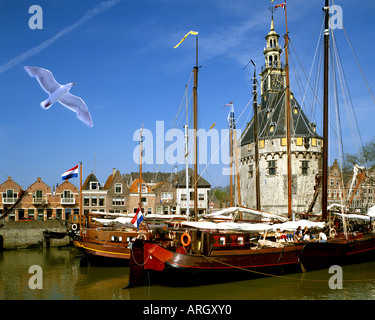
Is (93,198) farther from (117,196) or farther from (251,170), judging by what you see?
(251,170)

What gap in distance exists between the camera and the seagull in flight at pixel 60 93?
47.9 feet

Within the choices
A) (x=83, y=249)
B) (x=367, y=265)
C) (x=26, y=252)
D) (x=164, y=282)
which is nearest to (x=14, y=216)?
(x=26, y=252)

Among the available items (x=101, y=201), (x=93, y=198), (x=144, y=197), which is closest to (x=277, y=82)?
(x=144, y=197)

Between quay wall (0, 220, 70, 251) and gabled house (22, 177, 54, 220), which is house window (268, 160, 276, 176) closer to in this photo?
quay wall (0, 220, 70, 251)

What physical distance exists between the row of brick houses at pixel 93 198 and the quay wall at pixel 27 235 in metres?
7.48

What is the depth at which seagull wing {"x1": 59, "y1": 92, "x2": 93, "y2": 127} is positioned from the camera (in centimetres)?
1475

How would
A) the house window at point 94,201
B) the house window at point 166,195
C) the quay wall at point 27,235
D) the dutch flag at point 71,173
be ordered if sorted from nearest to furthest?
the dutch flag at point 71,173, the quay wall at point 27,235, the house window at point 94,201, the house window at point 166,195

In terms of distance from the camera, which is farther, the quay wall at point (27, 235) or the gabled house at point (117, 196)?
the gabled house at point (117, 196)

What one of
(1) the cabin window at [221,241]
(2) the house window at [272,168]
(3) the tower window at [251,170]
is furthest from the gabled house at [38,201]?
(1) the cabin window at [221,241]

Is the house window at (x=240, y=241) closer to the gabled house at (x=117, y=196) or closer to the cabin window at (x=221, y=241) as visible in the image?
the cabin window at (x=221, y=241)

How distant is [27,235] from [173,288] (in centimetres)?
2812

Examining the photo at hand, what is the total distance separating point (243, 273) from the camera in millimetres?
19266
